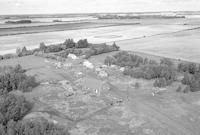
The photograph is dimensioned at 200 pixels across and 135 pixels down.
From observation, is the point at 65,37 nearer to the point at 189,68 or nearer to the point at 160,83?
the point at 189,68

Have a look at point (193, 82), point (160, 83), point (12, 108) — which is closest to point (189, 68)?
point (193, 82)

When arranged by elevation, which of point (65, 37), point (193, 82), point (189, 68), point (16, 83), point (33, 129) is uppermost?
point (33, 129)

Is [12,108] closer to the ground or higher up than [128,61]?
higher up

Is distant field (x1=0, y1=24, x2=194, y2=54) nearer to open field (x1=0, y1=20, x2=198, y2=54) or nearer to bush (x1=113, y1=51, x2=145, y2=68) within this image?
open field (x1=0, y1=20, x2=198, y2=54)

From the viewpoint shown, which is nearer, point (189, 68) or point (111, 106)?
point (111, 106)

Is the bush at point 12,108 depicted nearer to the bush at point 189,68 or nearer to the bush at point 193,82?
the bush at point 193,82

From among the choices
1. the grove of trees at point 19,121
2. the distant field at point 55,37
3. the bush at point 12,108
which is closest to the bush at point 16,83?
the grove of trees at point 19,121

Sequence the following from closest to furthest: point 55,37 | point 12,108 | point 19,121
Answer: point 19,121, point 12,108, point 55,37

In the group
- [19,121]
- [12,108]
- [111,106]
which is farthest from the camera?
[111,106]

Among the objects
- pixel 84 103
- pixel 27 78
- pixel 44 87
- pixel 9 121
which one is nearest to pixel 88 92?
pixel 84 103

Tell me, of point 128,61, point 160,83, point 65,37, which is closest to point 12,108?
point 160,83
